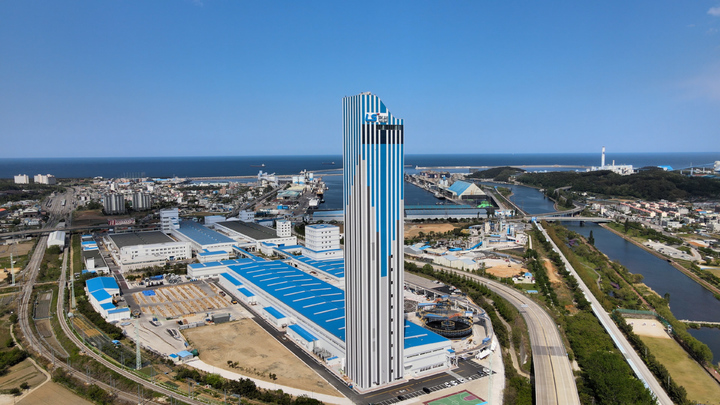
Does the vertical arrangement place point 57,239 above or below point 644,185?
below

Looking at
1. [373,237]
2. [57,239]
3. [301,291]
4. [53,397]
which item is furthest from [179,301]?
[57,239]

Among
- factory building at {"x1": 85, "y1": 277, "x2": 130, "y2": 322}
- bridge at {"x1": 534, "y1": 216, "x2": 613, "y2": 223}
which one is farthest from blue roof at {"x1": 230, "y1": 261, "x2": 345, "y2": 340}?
bridge at {"x1": 534, "y1": 216, "x2": 613, "y2": 223}

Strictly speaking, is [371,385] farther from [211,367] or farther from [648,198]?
[648,198]

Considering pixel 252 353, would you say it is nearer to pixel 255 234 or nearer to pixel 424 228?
pixel 255 234

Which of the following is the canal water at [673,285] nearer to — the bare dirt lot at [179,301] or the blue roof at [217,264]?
the bare dirt lot at [179,301]

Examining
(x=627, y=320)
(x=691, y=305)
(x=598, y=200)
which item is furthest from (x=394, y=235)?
(x=598, y=200)

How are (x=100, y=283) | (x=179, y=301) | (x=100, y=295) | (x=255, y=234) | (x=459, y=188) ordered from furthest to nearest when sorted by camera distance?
(x=459, y=188)
(x=255, y=234)
(x=100, y=283)
(x=179, y=301)
(x=100, y=295)

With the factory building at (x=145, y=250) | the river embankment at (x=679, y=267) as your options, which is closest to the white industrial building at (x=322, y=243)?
the factory building at (x=145, y=250)

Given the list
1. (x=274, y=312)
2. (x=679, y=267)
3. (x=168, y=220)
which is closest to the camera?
(x=274, y=312)

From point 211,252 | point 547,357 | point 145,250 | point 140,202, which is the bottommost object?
point 547,357
